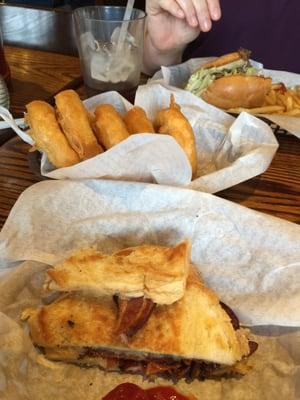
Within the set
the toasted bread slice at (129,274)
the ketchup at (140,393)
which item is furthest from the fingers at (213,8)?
the ketchup at (140,393)

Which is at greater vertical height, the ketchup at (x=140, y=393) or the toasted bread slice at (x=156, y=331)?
the toasted bread slice at (x=156, y=331)

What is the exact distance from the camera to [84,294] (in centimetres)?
86

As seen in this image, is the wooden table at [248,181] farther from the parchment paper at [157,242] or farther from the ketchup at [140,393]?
the ketchup at [140,393]

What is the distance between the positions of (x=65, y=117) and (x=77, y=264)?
44cm

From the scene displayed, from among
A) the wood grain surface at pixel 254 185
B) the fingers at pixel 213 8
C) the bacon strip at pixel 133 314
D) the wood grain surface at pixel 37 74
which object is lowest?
the wood grain surface at pixel 37 74

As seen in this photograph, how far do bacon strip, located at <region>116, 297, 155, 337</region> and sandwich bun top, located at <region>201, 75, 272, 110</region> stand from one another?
0.97 m

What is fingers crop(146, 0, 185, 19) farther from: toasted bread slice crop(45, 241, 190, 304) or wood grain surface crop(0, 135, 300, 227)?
toasted bread slice crop(45, 241, 190, 304)

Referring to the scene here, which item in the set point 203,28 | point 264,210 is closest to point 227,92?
point 203,28

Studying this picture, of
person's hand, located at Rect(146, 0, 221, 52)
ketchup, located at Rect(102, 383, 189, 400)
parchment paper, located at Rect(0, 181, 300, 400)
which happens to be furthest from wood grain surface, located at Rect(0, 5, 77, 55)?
ketchup, located at Rect(102, 383, 189, 400)

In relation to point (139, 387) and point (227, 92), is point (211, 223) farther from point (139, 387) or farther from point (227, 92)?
point (227, 92)

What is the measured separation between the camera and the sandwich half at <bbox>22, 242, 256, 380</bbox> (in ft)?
2.60

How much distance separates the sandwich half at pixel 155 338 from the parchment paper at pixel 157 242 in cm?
2

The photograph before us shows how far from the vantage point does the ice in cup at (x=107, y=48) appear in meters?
1.67

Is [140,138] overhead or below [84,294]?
overhead
